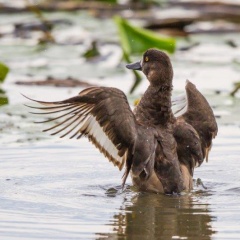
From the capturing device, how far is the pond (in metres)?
7.30

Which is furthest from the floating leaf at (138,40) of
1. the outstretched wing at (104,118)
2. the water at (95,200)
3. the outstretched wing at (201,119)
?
the outstretched wing at (104,118)

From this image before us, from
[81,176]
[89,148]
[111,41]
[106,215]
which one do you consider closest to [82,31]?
[111,41]

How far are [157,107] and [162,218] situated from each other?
4.64 ft

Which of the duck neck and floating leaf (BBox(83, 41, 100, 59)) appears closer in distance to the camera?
the duck neck

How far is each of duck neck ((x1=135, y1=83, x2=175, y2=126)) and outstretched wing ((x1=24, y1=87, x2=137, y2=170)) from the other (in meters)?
0.39

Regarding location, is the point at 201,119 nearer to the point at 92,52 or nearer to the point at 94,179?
the point at 94,179

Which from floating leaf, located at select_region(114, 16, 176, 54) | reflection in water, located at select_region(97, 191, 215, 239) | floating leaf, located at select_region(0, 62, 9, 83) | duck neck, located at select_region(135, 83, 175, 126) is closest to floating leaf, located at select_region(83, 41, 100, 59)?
floating leaf, located at select_region(114, 16, 176, 54)

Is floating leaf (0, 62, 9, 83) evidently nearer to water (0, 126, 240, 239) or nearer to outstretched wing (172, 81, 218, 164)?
water (0, 126, 240, 239)

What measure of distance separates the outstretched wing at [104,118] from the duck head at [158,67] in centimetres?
63

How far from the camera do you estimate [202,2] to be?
18.0m

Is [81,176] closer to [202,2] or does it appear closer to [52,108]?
[52,108]

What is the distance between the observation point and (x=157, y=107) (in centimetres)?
884

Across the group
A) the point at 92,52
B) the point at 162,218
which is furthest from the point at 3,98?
the point at 162,218

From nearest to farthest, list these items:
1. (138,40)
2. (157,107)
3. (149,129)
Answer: (149,129)
(157,107)
(138,40)
